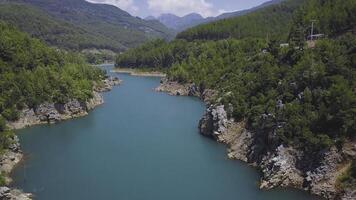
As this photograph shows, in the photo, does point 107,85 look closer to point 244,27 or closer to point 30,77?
point 30,77

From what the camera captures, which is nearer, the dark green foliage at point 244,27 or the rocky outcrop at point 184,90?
the rocky outcrop at point 184,90

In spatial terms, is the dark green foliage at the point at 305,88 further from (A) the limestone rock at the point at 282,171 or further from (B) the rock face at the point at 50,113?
(B) the rock face at the point at 50,113

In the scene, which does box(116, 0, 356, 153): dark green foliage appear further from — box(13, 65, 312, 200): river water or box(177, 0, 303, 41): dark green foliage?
box(177, 0, 303, 41): dark green foliage

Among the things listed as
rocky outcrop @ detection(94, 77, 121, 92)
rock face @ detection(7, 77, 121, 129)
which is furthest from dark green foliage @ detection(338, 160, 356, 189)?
rocky outcrop @ detection(94, 77, 121, 92)

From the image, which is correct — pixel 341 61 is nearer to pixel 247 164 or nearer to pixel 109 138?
pixel 247 164

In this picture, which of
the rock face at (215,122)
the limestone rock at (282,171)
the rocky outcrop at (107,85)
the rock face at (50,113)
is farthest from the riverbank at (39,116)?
the limestone rock at (282,171)

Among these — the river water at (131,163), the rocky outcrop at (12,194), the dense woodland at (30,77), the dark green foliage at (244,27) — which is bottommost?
the river water at (131,163)

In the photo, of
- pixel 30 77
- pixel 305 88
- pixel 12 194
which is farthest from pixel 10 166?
Answer: pixel 305 88
